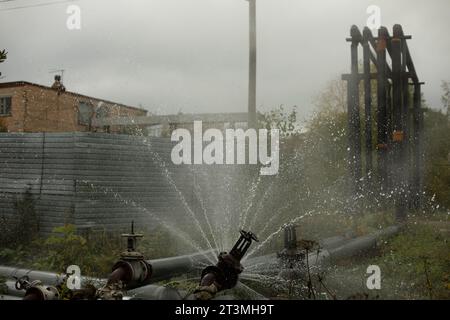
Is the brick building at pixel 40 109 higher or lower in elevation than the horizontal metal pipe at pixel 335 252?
higher

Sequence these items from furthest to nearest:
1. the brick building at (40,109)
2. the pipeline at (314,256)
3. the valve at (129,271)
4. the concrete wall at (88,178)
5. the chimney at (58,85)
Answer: the chimney at (58,85) < the brick building at (40,109) < the concrete wall at (88,178) < the pipeline at (314,256) < the valve at (129,271)

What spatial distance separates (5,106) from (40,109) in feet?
5.66

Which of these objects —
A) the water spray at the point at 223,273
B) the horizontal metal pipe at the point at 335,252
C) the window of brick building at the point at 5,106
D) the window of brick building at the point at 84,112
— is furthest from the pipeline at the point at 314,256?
the window of brick building at the point at 5,106

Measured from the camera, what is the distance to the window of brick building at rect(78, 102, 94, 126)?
896 inches

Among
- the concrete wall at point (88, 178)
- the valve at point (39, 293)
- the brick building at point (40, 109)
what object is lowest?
the valve at point (39, 293)

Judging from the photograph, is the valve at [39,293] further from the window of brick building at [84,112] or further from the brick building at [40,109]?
the window of brick building at [84,112]

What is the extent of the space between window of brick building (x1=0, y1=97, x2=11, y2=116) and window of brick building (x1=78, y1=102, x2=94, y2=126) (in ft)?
10.2

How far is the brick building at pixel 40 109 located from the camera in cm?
2117

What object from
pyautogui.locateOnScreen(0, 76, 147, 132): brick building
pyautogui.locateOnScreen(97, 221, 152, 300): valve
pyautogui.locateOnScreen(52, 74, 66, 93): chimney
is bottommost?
pyautogui.locateOnScreen(97, 221, 152, 300): valve

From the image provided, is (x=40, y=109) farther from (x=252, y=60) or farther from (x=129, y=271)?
(x=129, y=271)

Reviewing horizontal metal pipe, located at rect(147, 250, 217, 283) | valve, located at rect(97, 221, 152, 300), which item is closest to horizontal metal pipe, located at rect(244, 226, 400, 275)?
horizontal metal pipe, located at rect(147, 250, 217, 283)

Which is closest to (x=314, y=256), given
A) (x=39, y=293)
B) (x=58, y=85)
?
(x=39, y=293)

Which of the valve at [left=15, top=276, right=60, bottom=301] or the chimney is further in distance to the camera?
the chimney

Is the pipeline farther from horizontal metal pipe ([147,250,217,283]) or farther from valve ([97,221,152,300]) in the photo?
valve ([97,221,152,300])
